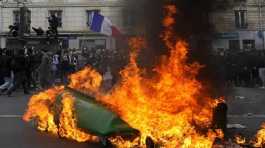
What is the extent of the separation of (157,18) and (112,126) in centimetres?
193

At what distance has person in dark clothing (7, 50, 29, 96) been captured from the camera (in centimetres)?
1739

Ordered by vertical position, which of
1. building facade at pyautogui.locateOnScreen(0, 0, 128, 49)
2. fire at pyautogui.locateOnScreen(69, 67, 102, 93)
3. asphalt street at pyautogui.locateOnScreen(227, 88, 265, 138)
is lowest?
asphalt street at pyautogui.locateOnScreen(227, 88, 265, 138)

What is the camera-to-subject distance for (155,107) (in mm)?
8102

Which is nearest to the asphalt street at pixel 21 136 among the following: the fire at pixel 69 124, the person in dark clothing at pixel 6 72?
the fire at pixel 69 124

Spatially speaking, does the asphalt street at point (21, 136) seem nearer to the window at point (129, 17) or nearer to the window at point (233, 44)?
the window at point (129, 17)

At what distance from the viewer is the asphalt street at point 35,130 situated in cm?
869

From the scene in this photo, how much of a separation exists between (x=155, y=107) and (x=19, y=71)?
1035cm

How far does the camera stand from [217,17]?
28.5ft

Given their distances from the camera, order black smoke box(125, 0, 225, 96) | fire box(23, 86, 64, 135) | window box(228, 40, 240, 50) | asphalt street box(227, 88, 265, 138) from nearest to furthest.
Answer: black smoke box(125, 0, 225, 96)
fire box(23, 86, 64, 135)
window box(228, 40, 240, 50)
asphalt street box(227, 88, 265, 138)

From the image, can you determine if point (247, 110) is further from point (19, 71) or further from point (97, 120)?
point (19, 71)

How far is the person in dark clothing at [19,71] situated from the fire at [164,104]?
27.9ft

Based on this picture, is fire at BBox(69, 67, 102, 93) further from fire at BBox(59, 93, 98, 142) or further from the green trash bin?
the green trash bin

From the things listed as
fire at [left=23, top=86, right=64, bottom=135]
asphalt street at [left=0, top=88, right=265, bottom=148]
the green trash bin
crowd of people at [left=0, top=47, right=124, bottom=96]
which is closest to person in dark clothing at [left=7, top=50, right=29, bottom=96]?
crowd of people at [left=0, top=47, right=124, bottom=96]

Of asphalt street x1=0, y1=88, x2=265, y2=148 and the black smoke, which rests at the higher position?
the black smoke
